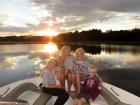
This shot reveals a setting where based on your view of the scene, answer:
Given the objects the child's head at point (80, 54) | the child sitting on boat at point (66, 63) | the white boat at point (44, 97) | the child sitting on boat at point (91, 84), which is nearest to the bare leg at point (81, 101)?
the child sitting on boat at point (91, 84)

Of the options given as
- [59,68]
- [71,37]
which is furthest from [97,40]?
[59,68]

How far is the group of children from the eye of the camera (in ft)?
20.7

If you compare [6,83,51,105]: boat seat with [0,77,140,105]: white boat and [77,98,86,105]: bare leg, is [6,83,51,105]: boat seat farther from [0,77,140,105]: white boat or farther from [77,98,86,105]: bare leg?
[77,98,86,105]: bare leg

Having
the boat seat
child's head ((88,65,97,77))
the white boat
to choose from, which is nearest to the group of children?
child's head ((88,65,97,77))

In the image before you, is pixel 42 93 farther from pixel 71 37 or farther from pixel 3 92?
pixel 71 37

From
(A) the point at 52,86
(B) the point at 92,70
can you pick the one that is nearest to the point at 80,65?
(B) the point at 92,70

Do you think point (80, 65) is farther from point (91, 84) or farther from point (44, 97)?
point (44, 97)

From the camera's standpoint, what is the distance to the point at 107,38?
14425cm

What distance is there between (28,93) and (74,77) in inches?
45.3

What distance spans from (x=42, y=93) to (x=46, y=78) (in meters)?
0.52

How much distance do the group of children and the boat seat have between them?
1.39 feet

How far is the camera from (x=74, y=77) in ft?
23.3

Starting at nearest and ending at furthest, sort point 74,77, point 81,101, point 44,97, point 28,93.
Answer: point 81,101 < point 44,97 < point 74,77 < point 28,93

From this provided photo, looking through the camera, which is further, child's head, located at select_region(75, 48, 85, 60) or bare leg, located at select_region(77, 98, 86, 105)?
child's head, located at select_region(75, 48, 85, 60)
